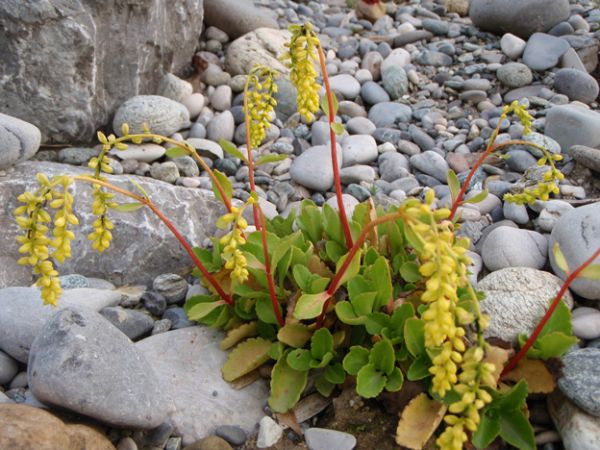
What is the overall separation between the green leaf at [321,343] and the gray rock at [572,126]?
8.17 ft

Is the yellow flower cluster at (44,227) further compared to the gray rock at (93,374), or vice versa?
the gray rock at (93,374)

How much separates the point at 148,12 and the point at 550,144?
9.20 feet

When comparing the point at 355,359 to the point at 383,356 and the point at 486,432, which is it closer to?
the point at 383,356

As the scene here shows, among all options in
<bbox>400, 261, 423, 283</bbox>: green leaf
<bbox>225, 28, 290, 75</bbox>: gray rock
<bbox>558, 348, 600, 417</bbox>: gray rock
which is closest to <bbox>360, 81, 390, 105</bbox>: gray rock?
<bbox>225, 28, 290, 75</bbox>: gray rock

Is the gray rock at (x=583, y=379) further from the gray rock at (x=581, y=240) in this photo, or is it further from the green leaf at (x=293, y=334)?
the green leaf at (x=293, y=334)

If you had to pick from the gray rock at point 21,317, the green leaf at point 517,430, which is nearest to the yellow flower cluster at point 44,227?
the gray rock at point 21,317

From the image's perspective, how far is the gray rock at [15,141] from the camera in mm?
3729

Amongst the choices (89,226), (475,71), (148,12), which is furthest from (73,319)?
(475,71)

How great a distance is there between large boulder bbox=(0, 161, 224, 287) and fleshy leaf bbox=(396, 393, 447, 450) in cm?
161

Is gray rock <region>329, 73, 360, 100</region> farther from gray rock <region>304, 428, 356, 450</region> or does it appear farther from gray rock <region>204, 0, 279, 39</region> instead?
gray rock <region>304, 428, 356, 450</region>

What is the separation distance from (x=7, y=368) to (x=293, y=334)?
1.24m

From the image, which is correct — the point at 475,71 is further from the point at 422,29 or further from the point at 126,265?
the point at 126,265

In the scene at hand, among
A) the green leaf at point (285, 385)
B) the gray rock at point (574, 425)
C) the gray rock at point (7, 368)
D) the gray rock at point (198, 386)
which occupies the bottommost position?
the gray rock at point (7, 368)

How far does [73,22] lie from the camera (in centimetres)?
438
